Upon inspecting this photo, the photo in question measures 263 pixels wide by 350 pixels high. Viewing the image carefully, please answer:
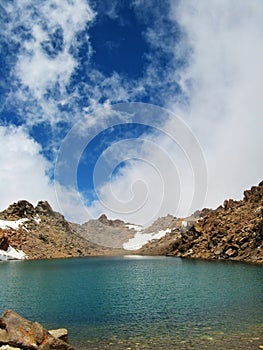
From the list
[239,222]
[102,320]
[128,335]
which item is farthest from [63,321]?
[239,222]

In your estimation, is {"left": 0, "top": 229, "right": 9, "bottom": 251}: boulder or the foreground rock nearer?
the foreground rock

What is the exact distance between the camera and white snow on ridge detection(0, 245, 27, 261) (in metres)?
160

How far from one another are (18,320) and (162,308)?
2011 cm

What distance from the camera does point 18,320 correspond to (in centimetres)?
2441

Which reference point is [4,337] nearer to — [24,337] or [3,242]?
[24,337]

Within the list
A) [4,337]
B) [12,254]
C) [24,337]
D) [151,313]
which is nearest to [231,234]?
[151,313]

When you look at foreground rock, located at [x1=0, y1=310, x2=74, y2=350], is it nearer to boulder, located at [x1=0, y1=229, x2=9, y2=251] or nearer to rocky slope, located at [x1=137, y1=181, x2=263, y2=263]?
rocky slope, located at [x1=137, y1=181, x2=263, y2=263]

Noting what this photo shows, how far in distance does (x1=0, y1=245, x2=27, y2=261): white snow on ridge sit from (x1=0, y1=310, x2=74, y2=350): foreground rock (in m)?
147

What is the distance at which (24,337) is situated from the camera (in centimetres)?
2295

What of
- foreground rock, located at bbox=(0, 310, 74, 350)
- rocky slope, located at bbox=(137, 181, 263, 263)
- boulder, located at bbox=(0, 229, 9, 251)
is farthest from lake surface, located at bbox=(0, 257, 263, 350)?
boulder, located at bbox=(0, 229, 9, 251)

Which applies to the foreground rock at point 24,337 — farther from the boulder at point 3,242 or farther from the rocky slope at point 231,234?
the boulder at point 3,242

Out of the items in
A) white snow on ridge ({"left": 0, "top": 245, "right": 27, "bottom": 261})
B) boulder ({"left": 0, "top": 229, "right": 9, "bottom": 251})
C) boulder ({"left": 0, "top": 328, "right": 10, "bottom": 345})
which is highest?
boulder ({"left": 0, "top": 229, "right": 9, "bottom": 251})

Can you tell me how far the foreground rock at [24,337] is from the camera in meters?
22.4

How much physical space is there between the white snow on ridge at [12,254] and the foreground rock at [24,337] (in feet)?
482
